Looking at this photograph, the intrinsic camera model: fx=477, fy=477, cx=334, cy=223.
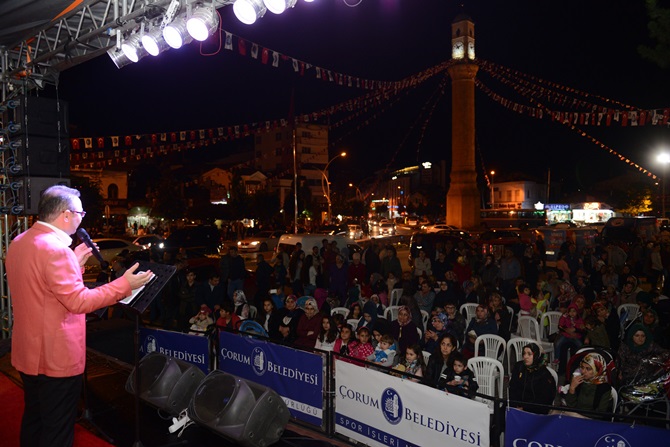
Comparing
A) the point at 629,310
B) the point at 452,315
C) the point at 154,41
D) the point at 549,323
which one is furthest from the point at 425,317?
the point at 154,41

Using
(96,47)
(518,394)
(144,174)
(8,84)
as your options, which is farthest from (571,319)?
(144,174)

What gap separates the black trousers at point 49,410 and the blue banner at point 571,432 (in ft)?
10.6

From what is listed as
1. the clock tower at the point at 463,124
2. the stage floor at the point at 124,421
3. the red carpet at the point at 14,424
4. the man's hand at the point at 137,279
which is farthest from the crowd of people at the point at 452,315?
the clock tower at the point at 463,124

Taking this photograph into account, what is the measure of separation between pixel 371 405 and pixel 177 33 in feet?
16.1

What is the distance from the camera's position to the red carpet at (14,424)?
174 inches

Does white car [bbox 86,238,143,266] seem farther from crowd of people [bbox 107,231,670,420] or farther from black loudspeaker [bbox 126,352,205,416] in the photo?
black loudspeaker [bbox 126,352,205,416]

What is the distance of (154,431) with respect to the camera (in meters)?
5.20

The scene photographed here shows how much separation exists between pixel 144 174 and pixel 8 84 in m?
63.5

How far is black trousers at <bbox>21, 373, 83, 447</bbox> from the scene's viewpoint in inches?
117

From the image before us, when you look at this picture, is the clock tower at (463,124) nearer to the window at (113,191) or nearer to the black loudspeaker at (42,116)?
the window at (113,191)

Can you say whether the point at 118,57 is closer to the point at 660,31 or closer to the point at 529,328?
the point at 529,328

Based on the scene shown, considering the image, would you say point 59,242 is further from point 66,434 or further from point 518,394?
point 518,394

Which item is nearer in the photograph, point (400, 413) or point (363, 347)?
point (400, 413)

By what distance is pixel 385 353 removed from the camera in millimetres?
5984
